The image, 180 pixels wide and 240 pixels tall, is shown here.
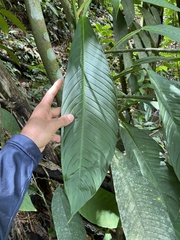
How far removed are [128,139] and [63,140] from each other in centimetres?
20

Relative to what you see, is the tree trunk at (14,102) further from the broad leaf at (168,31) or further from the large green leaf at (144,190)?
the broad leaf at (168,31)

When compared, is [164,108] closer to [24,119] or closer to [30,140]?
[30,140]

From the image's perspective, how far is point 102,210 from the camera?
845mm

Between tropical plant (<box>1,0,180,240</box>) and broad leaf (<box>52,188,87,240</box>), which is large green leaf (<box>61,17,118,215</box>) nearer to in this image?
tropical plant (<box>1,0,180,240</box>)

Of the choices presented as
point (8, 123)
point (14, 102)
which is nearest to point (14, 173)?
point (8, 123)

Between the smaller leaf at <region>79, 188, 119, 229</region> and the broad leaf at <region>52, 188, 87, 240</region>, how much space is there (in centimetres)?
5

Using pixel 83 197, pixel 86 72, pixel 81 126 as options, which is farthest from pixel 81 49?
pixel 83 197

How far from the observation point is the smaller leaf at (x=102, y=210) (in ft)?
2.72

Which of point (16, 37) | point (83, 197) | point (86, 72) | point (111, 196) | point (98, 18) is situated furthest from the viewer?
point (98, 18)

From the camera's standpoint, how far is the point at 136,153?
2.60 ft

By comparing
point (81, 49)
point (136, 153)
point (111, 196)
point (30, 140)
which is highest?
point (81, 49)

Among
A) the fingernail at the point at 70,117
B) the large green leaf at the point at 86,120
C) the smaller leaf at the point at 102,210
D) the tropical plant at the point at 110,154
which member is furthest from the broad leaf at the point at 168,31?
the smaller leaf at the point at 102,210

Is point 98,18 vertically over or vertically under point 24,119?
over

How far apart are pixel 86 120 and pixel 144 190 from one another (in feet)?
0.61
